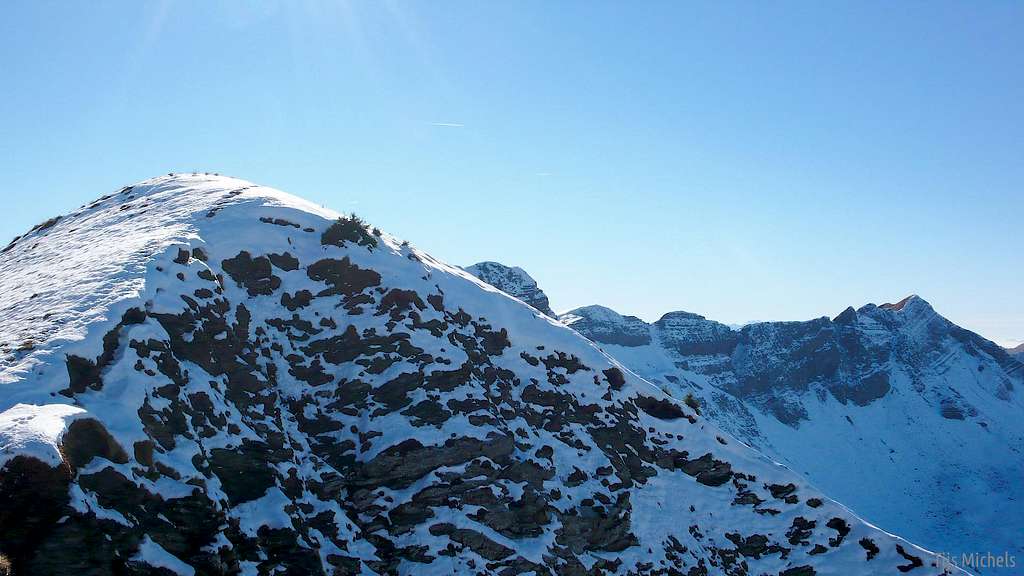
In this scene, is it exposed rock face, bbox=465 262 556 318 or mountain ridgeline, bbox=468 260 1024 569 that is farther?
exposed rock face, bbox=465 262 556 318

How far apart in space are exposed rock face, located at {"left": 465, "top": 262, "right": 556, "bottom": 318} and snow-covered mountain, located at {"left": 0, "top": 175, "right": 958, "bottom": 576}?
122722mm

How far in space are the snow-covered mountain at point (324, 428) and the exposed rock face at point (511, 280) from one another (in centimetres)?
12272

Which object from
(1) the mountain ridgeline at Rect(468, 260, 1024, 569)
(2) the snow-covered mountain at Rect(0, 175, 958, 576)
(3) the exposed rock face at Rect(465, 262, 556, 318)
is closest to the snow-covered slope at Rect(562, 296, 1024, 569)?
(1) the mountain ridgeline at Rect(468, 260, 1024, 569)

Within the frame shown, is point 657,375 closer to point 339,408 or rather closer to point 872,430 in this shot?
point 872,430

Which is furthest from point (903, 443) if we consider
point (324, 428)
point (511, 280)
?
point (324, 428)

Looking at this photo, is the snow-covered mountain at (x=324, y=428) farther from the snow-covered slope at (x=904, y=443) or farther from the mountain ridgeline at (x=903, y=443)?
the snow-covered slope at (x=904, y=443)

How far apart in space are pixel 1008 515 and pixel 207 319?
165 m

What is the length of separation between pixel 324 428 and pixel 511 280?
143 metres

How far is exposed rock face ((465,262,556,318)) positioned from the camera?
168 metres

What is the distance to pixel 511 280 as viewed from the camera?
173750mm

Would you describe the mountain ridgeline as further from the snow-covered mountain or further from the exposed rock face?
the snow-covered mountain

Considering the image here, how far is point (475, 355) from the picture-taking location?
3769 cm

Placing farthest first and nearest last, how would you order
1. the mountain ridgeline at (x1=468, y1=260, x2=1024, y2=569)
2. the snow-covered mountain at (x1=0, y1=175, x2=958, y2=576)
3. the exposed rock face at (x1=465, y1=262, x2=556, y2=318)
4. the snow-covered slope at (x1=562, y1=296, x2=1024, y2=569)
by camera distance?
1. the exposed rock face at (x1=465, y1=262, x2=556, y2=318)
2. the mountain ridgeline at (x1=468, y1=260, x2=1024, y2=569)
3. the snow-covered slope at (x1=562, y1=296, x2=1024, y2=569)
4. the snow-covered mountain at (x1=0, y1=175, x2=958, y2=576)

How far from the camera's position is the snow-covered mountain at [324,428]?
70.3ft
